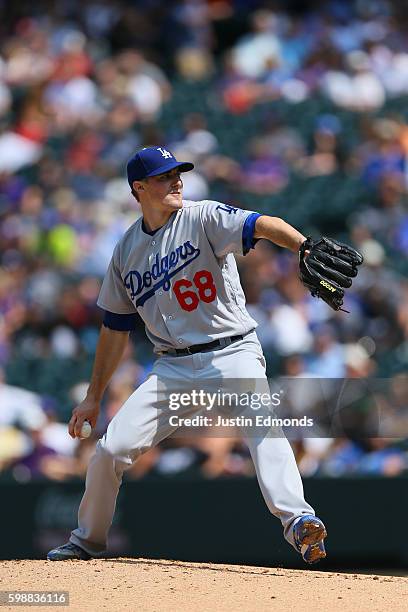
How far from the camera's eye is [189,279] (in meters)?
5.23

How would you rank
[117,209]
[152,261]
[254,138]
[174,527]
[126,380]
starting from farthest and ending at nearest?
[254,138] → [117,209] → [126,380] → [174,527] → [152,261]

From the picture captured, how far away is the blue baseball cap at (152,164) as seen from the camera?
5246mm

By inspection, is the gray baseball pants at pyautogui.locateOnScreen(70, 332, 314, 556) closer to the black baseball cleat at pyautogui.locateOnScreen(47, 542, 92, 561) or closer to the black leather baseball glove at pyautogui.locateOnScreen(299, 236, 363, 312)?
the black baseball cleat at pyautogui.locateOnScreen(47, 542, 92, 561)

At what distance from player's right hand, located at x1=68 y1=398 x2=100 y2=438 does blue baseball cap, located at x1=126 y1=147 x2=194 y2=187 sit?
3.42 ft

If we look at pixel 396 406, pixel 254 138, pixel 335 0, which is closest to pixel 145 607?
pixel 396 406

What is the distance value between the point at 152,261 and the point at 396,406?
3720 mm

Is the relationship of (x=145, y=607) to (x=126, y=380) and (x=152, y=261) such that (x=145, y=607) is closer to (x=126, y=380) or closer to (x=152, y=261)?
(x=152, y=261)

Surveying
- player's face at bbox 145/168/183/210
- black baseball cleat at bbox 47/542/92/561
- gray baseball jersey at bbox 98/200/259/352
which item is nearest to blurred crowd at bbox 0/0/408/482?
black baseball cleat at bbox 47/542/92/561

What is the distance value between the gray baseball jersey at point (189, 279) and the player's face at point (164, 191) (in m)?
0.07

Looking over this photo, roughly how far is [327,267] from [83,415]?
140 cm

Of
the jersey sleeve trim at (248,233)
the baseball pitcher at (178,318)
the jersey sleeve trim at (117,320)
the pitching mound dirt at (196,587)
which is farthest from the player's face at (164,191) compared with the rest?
the pitching mound dirt at (196,587)

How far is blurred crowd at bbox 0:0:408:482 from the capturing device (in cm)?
887

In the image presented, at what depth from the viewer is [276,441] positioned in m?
5.08

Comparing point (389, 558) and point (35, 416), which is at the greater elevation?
point (35, 416)
